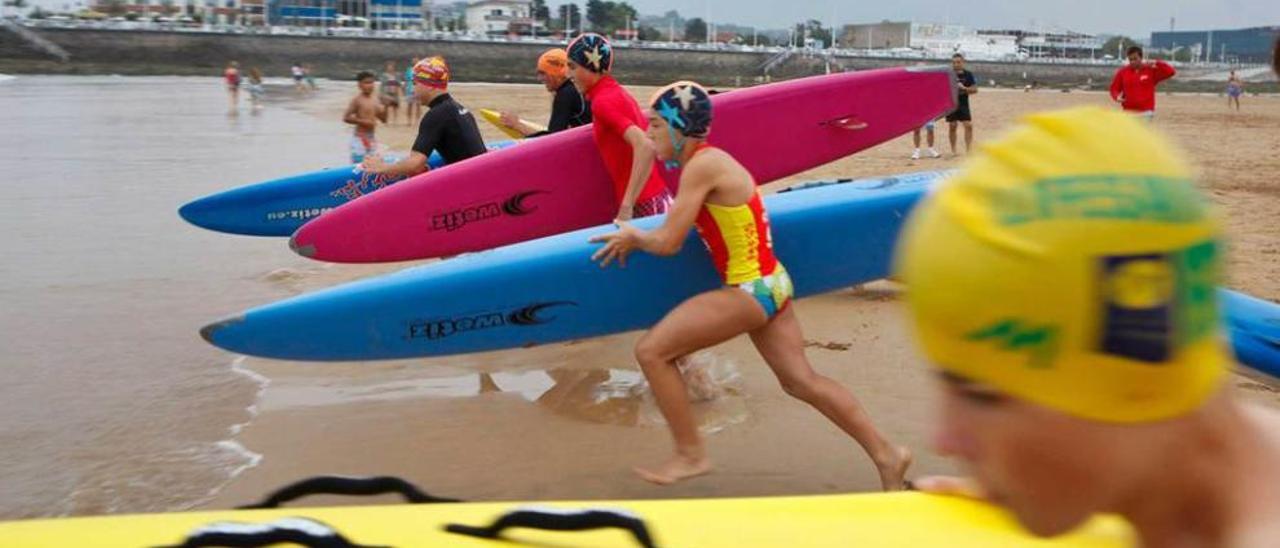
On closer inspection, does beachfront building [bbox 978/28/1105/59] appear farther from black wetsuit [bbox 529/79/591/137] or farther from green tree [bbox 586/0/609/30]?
black wetsuit [bbox 529/79/591/137]

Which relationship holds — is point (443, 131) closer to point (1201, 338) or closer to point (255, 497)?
point (255, 497)

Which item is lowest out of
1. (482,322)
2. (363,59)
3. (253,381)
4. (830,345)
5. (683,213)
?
(253,381)

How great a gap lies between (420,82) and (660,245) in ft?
11.8

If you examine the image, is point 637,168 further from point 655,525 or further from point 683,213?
point 655,525

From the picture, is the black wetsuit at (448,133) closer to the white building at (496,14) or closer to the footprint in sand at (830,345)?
the footprint in sand at (830,345)

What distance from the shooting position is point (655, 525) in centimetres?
269

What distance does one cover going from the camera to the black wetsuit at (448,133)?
25.6ft

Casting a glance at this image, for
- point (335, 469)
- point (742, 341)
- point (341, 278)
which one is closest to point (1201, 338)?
point (335, 469)

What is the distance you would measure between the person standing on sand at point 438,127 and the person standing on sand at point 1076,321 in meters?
6.74

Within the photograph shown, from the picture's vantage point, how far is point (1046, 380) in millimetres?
1156

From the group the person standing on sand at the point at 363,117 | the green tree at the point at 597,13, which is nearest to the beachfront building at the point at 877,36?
the green tree at the point at 597,13

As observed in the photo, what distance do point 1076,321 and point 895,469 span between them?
11.2 feet

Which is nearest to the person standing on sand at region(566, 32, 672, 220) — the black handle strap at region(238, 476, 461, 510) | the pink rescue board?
the pink rescue board

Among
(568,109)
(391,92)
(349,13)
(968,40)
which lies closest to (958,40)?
(968,40)
